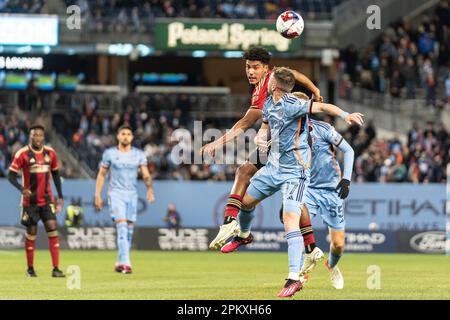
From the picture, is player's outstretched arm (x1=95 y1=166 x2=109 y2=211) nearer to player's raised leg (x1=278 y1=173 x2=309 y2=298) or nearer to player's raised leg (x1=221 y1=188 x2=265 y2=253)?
player's raised leg (x1=221 y1=188 x2=265 y2=253)

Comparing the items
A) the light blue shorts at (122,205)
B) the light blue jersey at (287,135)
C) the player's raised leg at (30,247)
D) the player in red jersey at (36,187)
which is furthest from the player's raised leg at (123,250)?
the light blue jersey at (287,135)

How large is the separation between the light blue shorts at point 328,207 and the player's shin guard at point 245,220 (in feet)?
6.18

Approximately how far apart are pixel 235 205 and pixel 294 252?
1298 millimetres

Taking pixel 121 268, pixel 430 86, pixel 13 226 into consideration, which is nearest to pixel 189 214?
pixel 13 226

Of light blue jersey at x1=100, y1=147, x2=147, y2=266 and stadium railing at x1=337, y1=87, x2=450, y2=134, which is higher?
stadium railing at x1=337, y1=87, x2=450, y2=134

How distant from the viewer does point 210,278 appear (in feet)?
63.8

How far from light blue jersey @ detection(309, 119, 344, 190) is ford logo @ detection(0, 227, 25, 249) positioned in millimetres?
15624

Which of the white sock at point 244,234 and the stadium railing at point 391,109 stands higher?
the stadium railing at point 391,109

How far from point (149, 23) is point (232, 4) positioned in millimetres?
3353

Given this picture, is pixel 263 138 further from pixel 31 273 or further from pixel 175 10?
pixel 175 10

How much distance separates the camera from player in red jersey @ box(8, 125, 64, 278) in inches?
792

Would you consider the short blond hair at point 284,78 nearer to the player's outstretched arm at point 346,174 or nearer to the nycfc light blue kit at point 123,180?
the player's outstretched arm at point 346,174

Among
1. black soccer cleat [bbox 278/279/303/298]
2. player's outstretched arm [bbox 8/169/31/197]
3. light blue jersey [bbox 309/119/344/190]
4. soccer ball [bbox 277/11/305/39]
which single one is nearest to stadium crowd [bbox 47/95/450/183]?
player's outstretched arm [bbox 8/169/31/197]

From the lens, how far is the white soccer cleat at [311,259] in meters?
15.9
